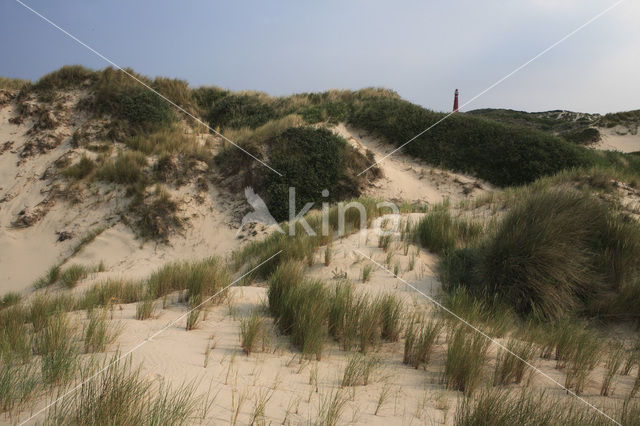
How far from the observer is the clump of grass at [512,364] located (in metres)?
2.95

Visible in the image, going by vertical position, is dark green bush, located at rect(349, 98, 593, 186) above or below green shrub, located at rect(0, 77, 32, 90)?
below

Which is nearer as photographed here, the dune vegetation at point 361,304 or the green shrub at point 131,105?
the dune vegetation at point 361,304

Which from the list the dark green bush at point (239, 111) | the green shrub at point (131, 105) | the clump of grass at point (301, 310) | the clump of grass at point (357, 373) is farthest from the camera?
the dark green bush at point (239, 111)

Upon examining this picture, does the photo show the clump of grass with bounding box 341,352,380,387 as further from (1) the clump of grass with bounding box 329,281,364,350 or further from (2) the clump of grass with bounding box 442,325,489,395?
(2) the clump of grass with bounding box 442,325,489,395

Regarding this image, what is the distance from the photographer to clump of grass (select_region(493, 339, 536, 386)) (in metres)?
2.95

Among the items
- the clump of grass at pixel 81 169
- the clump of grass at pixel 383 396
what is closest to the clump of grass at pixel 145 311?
the clump of grass at pixel 383 396

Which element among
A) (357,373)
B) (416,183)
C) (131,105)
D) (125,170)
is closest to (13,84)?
(131,105)

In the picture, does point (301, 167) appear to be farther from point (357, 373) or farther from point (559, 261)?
point (357, 373)

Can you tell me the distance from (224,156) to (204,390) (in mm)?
11663

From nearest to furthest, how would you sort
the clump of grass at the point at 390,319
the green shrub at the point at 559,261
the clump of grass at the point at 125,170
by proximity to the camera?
the clump of grass at the point at 390,319, the green shrub at the point at 559,261, the clump of grass at the point at 125,170

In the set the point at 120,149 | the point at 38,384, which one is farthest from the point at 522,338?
the point at 120,149

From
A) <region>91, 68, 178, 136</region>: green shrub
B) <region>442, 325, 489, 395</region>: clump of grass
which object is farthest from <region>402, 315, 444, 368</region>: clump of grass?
<region>91, 68, 178, 136</region>: green shrub

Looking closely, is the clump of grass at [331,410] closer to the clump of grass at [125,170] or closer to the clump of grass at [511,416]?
the clump of grass at [511,416]

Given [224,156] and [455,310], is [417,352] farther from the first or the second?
[224,156]
